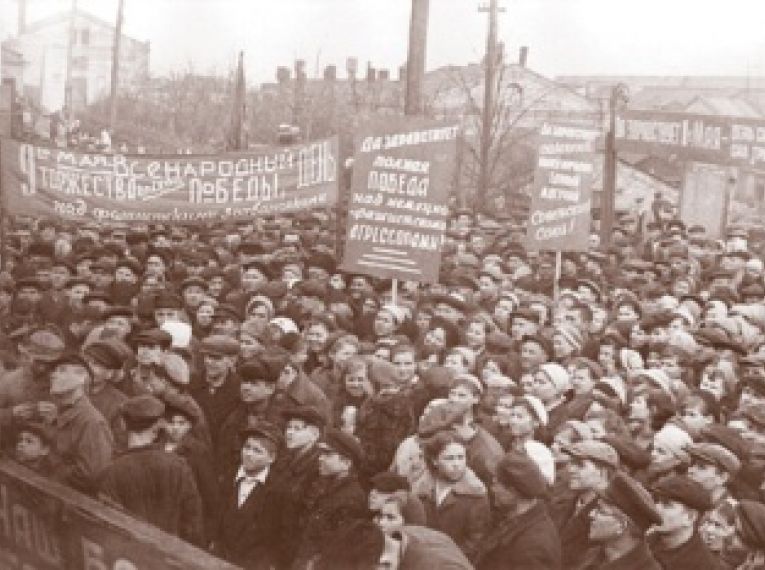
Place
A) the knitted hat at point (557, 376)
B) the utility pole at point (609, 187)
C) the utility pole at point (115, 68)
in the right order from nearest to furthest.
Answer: the knitted hat at point (557, 376), the utility pole at point (609, 187), the utility pole at point (115, 68)

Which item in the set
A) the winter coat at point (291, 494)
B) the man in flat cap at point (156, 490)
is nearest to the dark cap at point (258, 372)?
the winter coat at point (291, 494)

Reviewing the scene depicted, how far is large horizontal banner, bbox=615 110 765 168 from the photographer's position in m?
21.3

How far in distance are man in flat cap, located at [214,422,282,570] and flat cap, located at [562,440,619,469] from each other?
1.31 meters

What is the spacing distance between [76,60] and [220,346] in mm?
49136

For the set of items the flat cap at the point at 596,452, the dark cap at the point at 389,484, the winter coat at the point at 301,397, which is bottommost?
the winter coat at the point at 301,397

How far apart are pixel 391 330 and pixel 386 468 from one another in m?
2.42

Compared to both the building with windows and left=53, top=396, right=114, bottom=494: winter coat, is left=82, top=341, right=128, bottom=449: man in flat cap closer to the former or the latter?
left=53, top=396, right=114, bottom=494: winter coat

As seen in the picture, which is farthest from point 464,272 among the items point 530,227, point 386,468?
point 386,468

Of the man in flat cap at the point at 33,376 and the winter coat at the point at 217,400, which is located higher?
the man in flat cap at the point at 33,376

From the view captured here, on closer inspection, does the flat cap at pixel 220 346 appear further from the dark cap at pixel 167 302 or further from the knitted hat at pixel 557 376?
the knitted hat at pixel 557 376

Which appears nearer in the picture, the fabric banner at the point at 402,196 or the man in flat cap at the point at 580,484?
the man in flat cap at the point at 580,484

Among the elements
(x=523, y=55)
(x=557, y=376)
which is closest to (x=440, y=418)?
(x=557, y=376)

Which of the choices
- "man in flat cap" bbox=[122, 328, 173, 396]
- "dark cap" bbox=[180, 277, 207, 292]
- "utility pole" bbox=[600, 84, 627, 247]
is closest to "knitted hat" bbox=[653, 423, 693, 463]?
"man in flat cap" bbox=[122, 328, 173, 396]

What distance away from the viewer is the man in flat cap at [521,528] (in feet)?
15.2
